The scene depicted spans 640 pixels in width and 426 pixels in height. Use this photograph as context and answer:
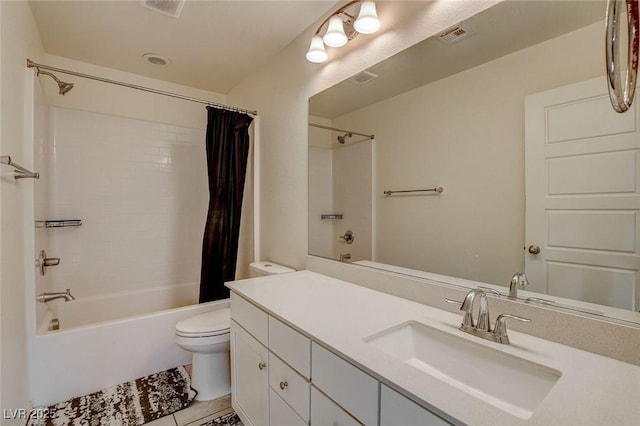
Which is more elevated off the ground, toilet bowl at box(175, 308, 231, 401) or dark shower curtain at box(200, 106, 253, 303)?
dark shower curtain at box(200, 106, 253, 303)

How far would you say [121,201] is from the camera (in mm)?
2713

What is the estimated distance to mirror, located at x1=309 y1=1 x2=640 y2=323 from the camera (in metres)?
0.97

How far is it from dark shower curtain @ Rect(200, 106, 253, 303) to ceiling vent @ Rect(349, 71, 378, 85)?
1.17m

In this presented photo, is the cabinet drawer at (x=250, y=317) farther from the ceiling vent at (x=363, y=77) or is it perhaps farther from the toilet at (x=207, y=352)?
the ceiling vent at (x=363, y=77)

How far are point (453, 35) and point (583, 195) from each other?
814 millimetres

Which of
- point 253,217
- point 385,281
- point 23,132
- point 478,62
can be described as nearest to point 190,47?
point 23,132

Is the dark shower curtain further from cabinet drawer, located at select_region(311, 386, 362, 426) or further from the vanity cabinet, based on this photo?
cabinet drawer, located at select_region(311, 386, 362, 426)

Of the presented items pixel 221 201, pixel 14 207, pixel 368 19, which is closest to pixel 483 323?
pixel 368 19

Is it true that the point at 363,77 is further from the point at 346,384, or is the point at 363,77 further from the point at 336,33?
the point at 346,384

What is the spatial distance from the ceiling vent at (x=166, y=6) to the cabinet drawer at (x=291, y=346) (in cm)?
193

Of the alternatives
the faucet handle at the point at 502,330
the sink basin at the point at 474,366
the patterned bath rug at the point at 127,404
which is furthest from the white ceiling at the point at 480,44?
the patterned bath rug at the point at 127,404

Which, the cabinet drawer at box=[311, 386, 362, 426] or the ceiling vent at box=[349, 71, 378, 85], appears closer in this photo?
the cabinet drawer at box=[311, 386, 362, 426]

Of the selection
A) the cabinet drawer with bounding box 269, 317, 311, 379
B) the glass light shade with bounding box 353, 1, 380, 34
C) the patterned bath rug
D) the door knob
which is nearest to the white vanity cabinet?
the cabinet drawer with bounding box 269, 317, 311, 379

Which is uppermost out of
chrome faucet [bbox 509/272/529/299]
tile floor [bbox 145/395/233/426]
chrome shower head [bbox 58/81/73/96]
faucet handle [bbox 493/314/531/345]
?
chrome shower head [bbox 58/81/73/96]
